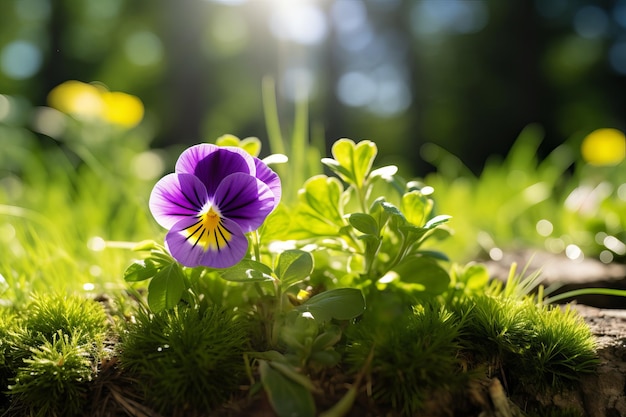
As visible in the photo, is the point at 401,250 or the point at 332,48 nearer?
the point at 401,250

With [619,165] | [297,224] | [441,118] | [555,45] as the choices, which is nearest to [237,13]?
[441,118]

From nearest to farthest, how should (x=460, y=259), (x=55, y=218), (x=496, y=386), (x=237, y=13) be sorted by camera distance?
(x=496, y=386)
(x=460, y=259)
(x=55, y=218)
(x=237, y=13)

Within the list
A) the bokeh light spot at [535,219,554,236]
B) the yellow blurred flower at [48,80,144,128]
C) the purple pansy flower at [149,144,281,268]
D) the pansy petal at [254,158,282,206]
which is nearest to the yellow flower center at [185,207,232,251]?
the purple pansy flower at [149,144,281,268]

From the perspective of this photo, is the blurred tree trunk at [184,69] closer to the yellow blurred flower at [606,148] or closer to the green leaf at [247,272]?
the yellow blurred flower at [606,148]

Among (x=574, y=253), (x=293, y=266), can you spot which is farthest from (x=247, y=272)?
(x=574, y=253)

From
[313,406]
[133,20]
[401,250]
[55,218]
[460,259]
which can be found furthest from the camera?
[133,20]

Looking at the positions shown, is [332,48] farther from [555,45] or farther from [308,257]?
[308,257]

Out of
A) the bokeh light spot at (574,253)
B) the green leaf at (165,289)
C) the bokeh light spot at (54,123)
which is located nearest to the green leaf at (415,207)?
the green leaf at (165,289)
